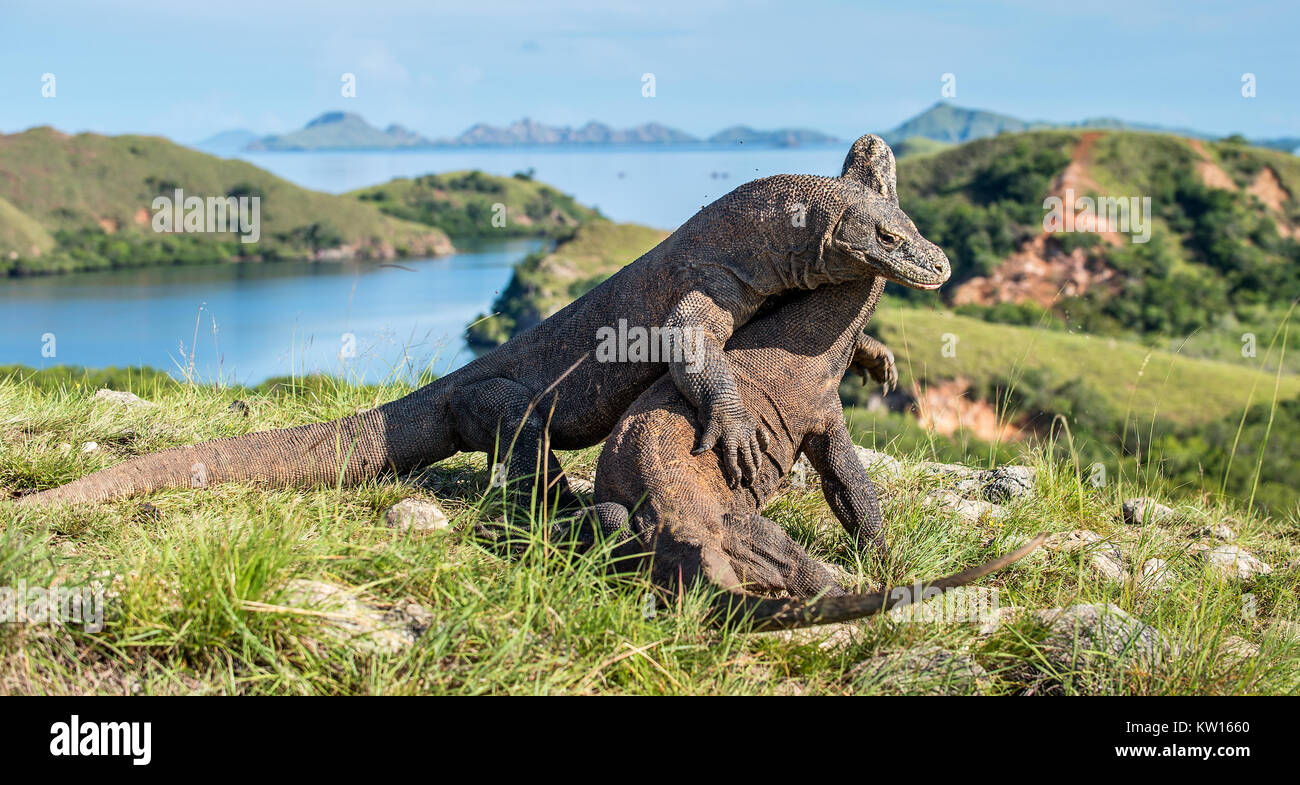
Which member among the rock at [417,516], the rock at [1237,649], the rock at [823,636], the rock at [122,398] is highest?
the rock at [122,398]

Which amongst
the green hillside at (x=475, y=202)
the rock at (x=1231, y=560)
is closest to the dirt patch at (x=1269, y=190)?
the green hillside at (x=475, y=202)

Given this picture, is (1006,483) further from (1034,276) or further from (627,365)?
(1034,276)

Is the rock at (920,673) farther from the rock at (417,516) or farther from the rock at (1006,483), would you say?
the rock at (1006,483)

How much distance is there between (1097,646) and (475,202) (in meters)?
127

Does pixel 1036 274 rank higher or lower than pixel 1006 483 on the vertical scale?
higher

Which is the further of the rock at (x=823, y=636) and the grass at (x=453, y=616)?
the rock at (x=823, y=636)

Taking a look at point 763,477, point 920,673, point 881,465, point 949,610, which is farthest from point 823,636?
point 881,465

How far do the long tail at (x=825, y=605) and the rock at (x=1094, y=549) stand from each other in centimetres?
191

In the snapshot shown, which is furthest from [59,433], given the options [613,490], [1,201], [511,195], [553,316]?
[511,195]

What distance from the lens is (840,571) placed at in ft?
17.5

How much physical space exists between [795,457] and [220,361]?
4.86 m

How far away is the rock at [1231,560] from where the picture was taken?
244 inches

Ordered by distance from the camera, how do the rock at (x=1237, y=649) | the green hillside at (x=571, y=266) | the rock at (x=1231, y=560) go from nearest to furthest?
the rock at (x=1237, y=649) → the rock at (x=1231, y=560) → the green hillside at (x=571, y=266)

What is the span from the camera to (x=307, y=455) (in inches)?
232
